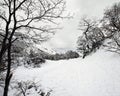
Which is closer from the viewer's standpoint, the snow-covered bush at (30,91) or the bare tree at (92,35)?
the snow-covered bush at (30,91)

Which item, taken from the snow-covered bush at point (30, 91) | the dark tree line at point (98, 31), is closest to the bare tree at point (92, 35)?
the dark tree line at point (98, 31)

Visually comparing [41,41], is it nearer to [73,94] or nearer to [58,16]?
[58,16]

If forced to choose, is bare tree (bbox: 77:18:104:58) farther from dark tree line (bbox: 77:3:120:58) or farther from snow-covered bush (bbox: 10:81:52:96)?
snow-covered bush (bbox: 10:81:52:96)

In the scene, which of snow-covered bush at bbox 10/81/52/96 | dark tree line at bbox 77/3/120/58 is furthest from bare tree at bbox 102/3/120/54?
snow-covered bush at bbox 10/81/52/96

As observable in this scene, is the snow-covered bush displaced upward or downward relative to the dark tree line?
downward

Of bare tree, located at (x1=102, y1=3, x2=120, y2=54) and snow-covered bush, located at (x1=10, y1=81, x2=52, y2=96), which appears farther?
bare tree, located at (x1=102, y1=3, x2=120, y2=54)

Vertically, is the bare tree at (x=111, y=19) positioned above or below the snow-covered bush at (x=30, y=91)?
above

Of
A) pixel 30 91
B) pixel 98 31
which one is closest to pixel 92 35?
pixel 98 31

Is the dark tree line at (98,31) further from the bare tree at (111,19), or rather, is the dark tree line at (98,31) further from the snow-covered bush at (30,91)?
the snow-covered bush at (30,91)

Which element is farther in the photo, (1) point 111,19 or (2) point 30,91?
(1) point 111,19

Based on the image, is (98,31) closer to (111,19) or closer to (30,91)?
(111,19)

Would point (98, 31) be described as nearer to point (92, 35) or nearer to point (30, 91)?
point (92, 35)

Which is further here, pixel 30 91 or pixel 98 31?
pixel 98 31

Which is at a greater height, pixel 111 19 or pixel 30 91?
Answer: pixel 111 19
